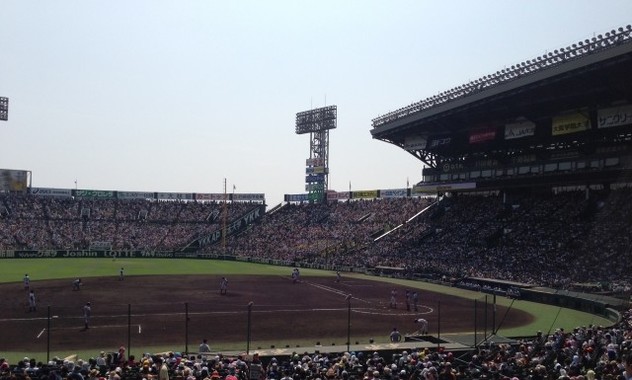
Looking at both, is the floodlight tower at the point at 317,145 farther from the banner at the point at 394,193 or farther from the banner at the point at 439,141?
the banner at the point at 439,141

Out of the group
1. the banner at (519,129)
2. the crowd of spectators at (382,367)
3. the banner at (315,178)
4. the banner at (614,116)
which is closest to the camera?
the crowd of spectators at (382,367)

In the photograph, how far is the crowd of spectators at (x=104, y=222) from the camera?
313 feet

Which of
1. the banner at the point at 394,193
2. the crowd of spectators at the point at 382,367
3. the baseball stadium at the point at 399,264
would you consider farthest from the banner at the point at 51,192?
the crowd of spectators at the point at 382,367

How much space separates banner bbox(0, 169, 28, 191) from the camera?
357 ft

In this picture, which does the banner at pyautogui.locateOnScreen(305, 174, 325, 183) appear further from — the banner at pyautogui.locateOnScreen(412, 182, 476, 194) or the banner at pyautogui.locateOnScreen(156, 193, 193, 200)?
the banner at pyautogui.locateOnScreen(412, 182, 476, 194)

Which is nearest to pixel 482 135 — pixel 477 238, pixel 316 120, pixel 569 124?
pixel 569 124

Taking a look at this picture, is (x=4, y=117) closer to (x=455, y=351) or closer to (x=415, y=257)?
(x=415, y=257)

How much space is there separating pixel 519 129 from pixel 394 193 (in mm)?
41384

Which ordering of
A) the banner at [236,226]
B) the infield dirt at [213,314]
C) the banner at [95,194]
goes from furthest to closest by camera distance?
the banner at [95,194] < the banner at [236,226] < the infield dirt at [213,314]

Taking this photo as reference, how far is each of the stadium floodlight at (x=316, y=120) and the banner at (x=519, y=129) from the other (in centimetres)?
4490

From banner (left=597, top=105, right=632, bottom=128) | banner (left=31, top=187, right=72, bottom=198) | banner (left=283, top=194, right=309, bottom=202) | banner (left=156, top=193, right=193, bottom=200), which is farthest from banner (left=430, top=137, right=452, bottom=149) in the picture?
banner (left=31, top=187, right=72, bottom=198)

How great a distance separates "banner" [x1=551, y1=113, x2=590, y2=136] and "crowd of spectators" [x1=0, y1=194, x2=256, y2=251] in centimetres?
6195

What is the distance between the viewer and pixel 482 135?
221 feet

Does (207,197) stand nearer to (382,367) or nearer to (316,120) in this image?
(316,120)
